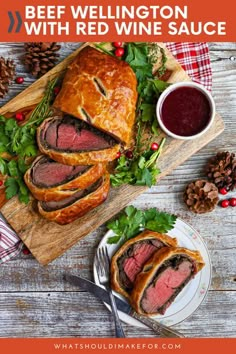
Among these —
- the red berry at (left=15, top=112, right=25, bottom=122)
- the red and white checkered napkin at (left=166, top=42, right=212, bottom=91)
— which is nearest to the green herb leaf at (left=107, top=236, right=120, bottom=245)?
the red berry at (left=15, top=112, right=25, bottom=122)

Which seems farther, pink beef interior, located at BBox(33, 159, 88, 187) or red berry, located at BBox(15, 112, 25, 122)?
red berry, located at BBox(15, 112, 25, 122)

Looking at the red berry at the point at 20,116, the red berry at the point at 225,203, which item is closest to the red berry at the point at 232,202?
the red berry at the point at 225,203

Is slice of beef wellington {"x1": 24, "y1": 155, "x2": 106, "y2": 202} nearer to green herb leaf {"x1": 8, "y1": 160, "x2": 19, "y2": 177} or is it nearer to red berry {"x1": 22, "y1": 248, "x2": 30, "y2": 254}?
green herb leaf {"x1": 8, "y1": 160, "x2": 19, "y2": 177}

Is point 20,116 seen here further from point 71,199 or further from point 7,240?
point 7,240

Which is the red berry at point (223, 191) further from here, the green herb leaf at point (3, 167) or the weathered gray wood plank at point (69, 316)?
the green herb leaf at point (3, 167)

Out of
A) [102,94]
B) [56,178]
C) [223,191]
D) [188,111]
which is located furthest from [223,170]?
[56,178]

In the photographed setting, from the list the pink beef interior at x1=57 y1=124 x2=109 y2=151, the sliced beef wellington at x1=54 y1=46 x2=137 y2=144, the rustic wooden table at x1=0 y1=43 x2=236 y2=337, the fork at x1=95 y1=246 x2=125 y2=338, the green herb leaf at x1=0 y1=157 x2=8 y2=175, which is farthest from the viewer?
the rustic wooden table at x1=0 y1=43 x2=236 y2=337
